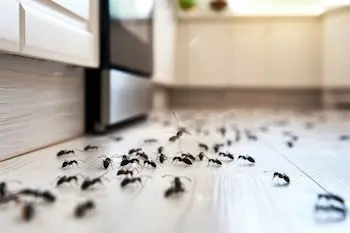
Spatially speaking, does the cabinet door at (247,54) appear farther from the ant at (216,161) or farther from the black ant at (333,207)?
the black ant at (333,207)

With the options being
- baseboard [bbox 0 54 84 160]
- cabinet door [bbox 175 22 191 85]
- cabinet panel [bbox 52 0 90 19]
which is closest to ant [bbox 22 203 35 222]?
baseboard [bbox 0 54 84 160]

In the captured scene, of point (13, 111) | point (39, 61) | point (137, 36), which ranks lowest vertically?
point (13, 111)

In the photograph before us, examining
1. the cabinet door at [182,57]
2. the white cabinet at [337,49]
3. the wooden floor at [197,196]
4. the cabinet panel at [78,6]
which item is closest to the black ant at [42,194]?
the wooden floor at [197,196]

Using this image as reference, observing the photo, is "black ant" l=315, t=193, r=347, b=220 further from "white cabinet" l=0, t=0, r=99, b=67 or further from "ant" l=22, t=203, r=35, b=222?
"white cabinet" l=0, t=0, r=99, b=67

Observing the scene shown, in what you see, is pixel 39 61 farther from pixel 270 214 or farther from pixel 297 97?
pixel 297 97

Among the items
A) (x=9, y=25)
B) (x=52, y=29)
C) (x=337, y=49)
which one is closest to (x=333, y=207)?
(x=9, y=25)

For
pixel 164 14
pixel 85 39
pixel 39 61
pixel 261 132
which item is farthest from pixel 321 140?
pixel 164 14
